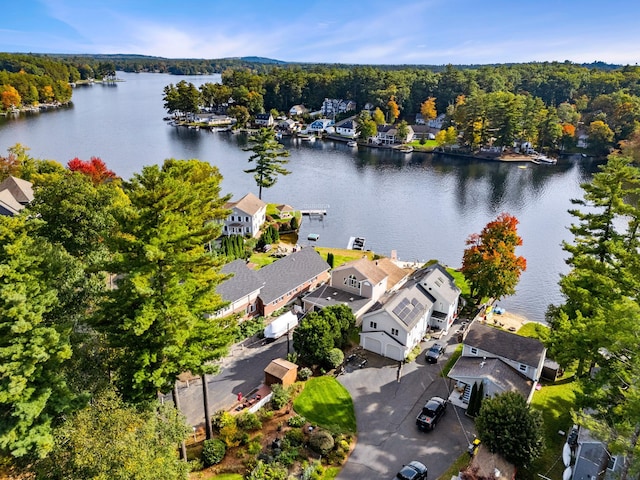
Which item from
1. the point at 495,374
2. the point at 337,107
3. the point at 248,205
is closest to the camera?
the point at 495,374

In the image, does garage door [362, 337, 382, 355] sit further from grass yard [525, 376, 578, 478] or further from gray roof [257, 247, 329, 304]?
grass yard [525, 376, 578, 478]

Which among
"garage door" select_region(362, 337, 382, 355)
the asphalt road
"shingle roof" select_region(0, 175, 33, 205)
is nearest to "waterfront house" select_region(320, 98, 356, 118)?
"shingle roof" select_region(0, 175, 33, 205)

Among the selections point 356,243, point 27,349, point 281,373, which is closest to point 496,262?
point 281,373

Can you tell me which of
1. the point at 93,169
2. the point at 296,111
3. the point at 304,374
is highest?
the point at 296,111

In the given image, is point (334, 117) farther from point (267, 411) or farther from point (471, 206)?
point (267, 411)

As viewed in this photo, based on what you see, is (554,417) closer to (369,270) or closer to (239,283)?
(369,270)

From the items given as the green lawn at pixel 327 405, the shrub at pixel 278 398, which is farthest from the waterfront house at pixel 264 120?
the shrub at pixel 278 398

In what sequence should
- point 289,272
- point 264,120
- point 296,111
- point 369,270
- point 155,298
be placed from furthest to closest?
point 296,111
point 264,120
point 289,272
point 369,270
point 155,298

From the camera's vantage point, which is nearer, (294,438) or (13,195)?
(294,438)

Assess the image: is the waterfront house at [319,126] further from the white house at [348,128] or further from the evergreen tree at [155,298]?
the evergreen tree at [155,298]
